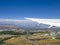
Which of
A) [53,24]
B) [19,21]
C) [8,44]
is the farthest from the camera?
[8,44]

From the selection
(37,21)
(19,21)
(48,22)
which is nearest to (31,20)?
(37,21)

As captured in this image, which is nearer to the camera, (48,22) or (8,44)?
(48,22)

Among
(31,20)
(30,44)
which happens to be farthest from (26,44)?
(31,20)

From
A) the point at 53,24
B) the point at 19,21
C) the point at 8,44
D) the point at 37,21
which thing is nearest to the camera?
the point at 53,24

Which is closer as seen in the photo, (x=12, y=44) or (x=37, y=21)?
(x=37, y=21)

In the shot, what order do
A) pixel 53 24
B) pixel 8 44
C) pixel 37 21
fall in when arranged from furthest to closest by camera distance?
pixel 8 44
pixel 37 21
pixel 53 24

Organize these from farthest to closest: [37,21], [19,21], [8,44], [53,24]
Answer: [8,44] < [19,21] < [37,21] < [53,24]

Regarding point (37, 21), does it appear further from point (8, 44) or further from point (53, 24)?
point (8, 44)

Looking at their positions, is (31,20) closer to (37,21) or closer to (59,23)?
(37,21)

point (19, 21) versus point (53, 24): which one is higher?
point (19, 21)
